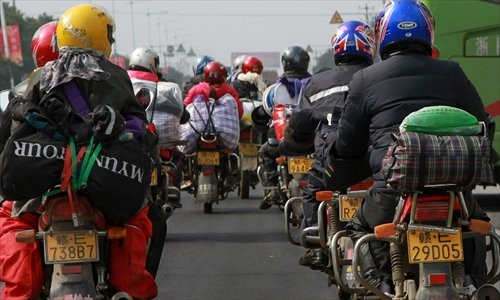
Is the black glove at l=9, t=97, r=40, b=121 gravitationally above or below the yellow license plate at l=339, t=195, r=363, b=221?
above

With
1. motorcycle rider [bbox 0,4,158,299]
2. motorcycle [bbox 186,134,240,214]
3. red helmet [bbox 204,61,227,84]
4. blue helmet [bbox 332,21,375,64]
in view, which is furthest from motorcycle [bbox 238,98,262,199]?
motorcycle rider [bbox 0,4,158,299]

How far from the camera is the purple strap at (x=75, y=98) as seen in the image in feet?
21.2

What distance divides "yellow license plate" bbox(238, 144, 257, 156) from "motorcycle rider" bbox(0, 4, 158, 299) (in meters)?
12.3

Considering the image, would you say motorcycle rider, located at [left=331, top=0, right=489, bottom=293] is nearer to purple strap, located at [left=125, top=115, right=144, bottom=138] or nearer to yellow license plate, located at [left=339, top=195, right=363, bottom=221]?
purple strap, located at [left=125, top=115, right=144, bottom=138]

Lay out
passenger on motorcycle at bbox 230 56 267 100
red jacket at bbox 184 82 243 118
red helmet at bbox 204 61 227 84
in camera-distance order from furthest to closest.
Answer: passenger on motorcycle at bbox 230 56 267 100 → red helmet at bbox 204 61 227 84 → red jacket at bbox 184 82 243 118

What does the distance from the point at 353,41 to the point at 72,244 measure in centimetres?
374

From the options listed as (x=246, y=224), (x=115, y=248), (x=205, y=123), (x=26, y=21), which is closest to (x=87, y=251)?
(x=115, y=248)

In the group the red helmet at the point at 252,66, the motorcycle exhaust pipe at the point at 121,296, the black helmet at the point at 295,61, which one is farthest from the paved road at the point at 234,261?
the red helmet at the point at 252,66

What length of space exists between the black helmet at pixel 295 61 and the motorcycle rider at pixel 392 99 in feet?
21.7

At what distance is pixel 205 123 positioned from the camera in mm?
16812

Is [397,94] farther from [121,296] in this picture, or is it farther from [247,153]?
[247,153]

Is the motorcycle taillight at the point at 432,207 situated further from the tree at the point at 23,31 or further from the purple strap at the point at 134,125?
the tree at the point at 23,31

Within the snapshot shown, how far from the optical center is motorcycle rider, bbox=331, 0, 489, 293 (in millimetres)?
6387

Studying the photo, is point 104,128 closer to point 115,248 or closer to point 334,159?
point 115,248
